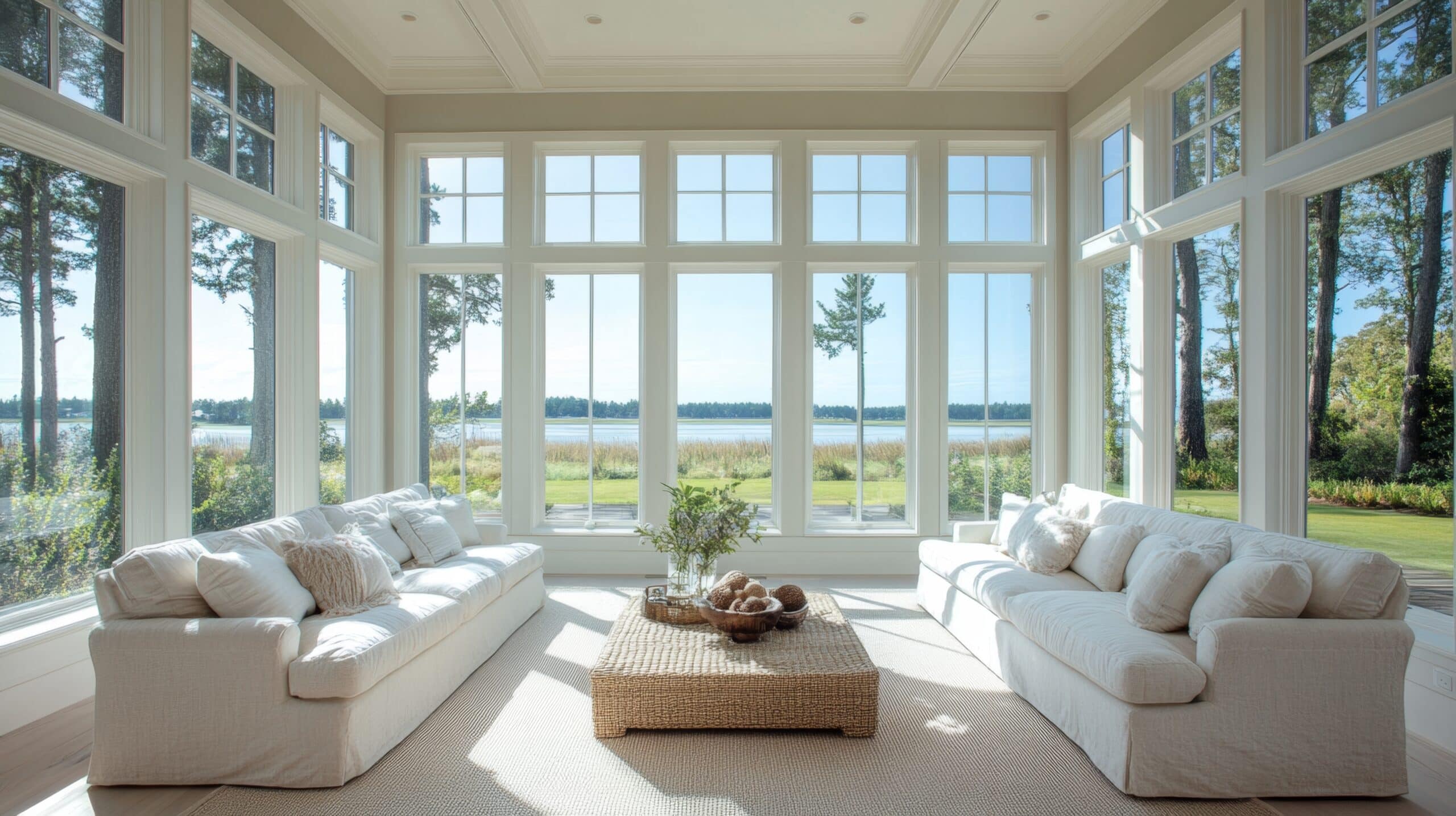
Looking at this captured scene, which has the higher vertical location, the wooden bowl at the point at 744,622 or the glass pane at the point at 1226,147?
the glass pane at the point at 1226,147

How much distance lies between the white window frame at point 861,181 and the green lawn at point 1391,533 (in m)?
3.32

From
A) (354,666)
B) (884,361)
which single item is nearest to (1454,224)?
(884,361)

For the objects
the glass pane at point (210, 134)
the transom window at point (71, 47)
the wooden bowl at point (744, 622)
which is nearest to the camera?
Result: the transom window at point (71, 47)

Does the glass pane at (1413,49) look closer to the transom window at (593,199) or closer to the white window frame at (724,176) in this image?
the white window frame at (724,176)

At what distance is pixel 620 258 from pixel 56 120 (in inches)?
138

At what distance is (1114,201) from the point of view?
5.51m

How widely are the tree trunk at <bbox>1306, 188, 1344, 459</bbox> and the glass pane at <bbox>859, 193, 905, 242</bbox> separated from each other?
2880 millimetres

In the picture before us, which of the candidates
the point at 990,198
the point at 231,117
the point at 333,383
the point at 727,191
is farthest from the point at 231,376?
the point at 990,198

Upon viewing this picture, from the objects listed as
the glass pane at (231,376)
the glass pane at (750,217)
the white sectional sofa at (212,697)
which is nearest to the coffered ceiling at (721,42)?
the glass pane at (750,217)

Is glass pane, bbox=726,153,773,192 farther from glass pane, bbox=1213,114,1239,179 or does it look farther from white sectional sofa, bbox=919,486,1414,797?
white sectional sofa, bbox=919,486,1414,797

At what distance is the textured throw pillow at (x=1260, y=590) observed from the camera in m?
2.62

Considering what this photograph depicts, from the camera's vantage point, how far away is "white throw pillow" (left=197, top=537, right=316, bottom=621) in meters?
2.71

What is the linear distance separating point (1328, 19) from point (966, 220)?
2.64 m

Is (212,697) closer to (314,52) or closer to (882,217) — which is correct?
(314,52)
